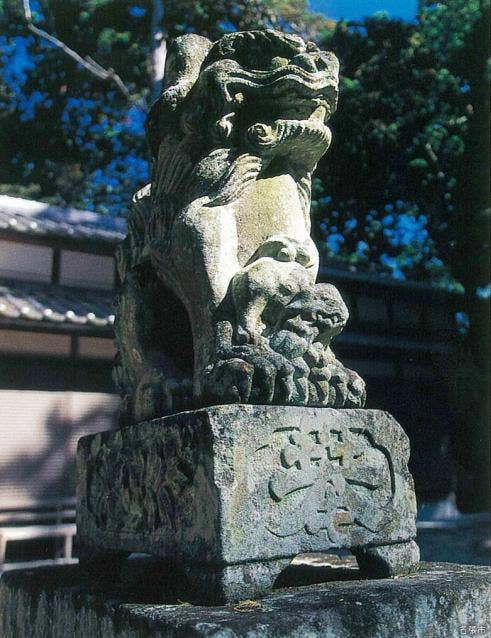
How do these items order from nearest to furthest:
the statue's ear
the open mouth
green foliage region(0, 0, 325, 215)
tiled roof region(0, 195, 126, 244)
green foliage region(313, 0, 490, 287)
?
the open mouth, the statue's ear, tiled roof region(0, 195, 126, 244), green foliage region(313, 0, 490, 287), green foliage region(0, 0, 325, 215)

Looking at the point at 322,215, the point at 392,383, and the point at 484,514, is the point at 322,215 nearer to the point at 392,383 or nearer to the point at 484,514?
the point at 392,383

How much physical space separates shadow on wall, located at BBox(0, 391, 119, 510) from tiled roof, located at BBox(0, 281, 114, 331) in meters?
1.03

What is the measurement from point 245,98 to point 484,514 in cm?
1022

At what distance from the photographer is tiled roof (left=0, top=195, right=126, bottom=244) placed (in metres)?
9.70

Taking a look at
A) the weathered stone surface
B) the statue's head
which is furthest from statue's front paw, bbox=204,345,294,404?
the statue's head

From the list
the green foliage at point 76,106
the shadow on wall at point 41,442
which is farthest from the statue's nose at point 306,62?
the green foliage at point 76,106

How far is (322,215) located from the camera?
1460 centimetres

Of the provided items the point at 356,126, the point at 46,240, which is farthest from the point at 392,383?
the point at 46,240

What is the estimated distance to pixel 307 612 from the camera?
184cm

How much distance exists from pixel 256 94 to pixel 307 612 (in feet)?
6.17

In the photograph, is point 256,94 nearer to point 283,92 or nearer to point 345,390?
point 283,92

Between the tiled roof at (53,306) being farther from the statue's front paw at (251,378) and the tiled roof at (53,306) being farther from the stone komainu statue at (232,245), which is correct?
the statue's front paw at (251,378)

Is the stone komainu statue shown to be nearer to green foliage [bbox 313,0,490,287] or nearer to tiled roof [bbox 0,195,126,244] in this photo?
tiled roof [bbox 0,195,126,244]

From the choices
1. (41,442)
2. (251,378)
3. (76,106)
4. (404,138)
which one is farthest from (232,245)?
(76,106)
